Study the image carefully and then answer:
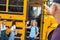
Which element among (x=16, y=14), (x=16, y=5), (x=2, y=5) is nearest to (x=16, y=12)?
(x=16, y=14)

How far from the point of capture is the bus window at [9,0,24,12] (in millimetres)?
7359

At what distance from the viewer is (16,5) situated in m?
7.39

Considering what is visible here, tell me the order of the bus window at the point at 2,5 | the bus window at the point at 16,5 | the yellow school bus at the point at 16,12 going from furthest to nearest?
the bus window at the point at 2,5, the bus window at the point at 16,5, the yellow school bus at the point at 16,12

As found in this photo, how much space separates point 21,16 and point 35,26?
0.51m

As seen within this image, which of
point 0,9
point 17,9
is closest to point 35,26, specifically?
point 17,9

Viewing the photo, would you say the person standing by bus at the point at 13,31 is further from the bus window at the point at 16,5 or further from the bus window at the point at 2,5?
the bus window at the point at 2,5

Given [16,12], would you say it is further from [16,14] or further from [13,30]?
[13,30]

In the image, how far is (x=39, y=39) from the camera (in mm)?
6910

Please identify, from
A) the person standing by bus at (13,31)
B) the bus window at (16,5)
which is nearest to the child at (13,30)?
the person standing by bus at (13,31)

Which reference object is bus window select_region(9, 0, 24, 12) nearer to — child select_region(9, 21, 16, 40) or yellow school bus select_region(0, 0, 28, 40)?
yellow school bus select_region(0, 0, 28, 40)

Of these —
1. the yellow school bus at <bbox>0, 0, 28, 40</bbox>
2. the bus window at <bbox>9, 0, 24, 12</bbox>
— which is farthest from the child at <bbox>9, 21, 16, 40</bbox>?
the bus window at <bbox>9, 0, 24, 12</bbox>

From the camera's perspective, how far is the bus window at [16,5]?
736cm

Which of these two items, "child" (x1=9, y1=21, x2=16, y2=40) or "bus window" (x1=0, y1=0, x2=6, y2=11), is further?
"bus window" (x1=0, y1=0, x2=6, y2=11)

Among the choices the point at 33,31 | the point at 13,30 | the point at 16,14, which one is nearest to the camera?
the point at 33,31
